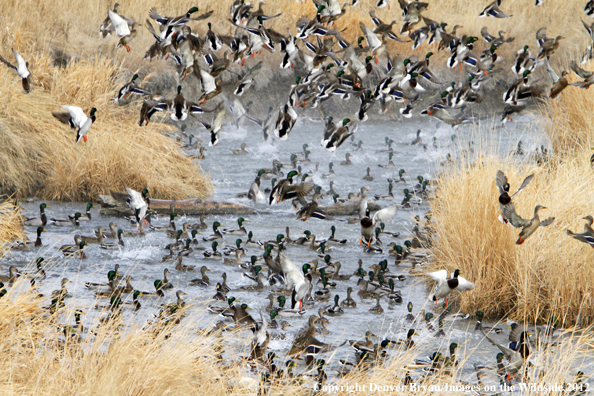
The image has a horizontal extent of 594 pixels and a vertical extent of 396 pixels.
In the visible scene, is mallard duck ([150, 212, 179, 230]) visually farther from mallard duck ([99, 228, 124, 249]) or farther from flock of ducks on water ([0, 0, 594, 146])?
flock of ducks on water ([0, 0, 594, 146])

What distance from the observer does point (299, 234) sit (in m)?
11.8

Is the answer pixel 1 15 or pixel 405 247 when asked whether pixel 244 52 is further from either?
pixel 1 15

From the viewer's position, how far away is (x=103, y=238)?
35.5 ft

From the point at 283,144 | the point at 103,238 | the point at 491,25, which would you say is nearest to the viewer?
the point at 103,238

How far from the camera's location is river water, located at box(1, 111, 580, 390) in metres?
8.06

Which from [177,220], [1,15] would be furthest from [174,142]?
[1,15]

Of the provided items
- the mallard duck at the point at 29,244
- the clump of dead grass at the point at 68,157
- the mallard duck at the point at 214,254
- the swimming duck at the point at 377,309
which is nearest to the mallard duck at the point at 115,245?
the mallard duck at the point at 29,244

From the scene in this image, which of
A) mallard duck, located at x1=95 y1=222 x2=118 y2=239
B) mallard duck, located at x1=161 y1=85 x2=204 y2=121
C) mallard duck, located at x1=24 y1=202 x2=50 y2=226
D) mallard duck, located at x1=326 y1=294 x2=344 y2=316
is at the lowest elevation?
mallard duck, located at x1=326 y1=294 x2=344 y2=316

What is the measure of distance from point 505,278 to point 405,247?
3.04 meters

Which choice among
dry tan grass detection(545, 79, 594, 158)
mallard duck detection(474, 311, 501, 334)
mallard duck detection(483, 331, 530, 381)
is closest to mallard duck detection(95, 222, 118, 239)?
mallard duck detection(474, 311, 501, 334)

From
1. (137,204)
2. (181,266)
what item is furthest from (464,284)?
(137,204)

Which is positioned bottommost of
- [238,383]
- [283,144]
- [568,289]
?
[238,383]

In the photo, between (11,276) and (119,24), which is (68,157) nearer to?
(119,24)

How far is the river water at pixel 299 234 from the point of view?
806 cm
